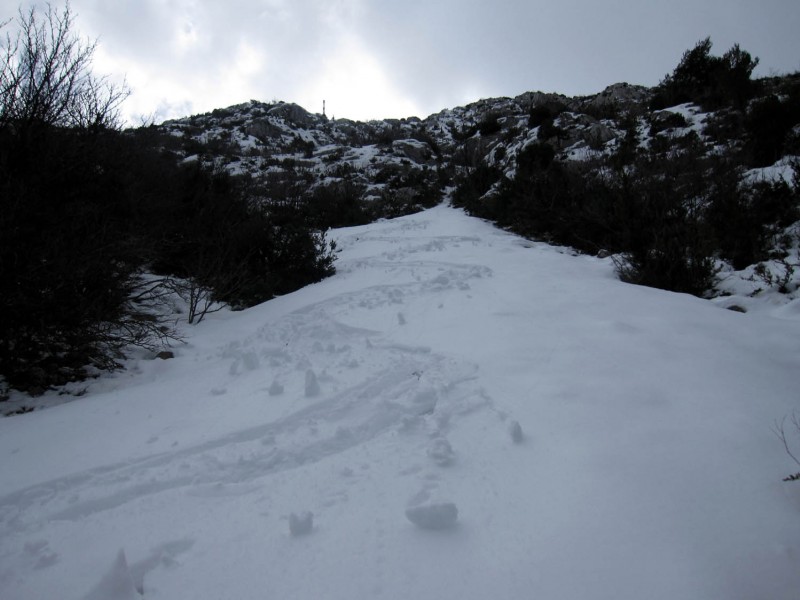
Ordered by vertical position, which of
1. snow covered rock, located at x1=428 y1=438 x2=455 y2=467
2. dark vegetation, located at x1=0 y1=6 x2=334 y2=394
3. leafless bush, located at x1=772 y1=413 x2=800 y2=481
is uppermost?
dark vegetation, located at x1=0 y1=6 x2=334 y2=394

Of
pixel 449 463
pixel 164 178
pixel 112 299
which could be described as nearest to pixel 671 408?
pixel 449 463

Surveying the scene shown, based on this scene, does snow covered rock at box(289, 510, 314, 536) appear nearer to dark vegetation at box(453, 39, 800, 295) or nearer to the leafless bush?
the leafless bush

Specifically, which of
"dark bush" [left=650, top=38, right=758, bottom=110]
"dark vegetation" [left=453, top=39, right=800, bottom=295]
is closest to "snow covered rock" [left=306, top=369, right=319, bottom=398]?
"dark vegetation" [left=453, top=39, right=800, bottom=295]

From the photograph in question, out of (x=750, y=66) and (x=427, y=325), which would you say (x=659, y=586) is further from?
(x=750, y=66)

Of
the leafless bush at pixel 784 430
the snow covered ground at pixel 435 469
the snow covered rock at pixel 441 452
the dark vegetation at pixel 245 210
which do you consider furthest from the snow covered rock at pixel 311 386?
the leafless bush at pixel 784 430

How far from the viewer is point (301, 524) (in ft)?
4.25

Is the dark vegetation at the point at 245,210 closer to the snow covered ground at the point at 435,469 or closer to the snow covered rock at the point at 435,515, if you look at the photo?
the snow covered ground at the point at 435,469

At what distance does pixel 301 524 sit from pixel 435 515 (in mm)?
478

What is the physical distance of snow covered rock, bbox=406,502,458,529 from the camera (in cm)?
128

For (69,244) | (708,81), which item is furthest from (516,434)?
(708,81)

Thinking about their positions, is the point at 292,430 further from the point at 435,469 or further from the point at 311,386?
the point at 435,469

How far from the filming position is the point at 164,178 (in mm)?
6902

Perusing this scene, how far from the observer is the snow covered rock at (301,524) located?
1.29 metres

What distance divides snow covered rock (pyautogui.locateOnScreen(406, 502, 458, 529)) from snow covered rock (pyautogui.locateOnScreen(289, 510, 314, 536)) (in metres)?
0.37
